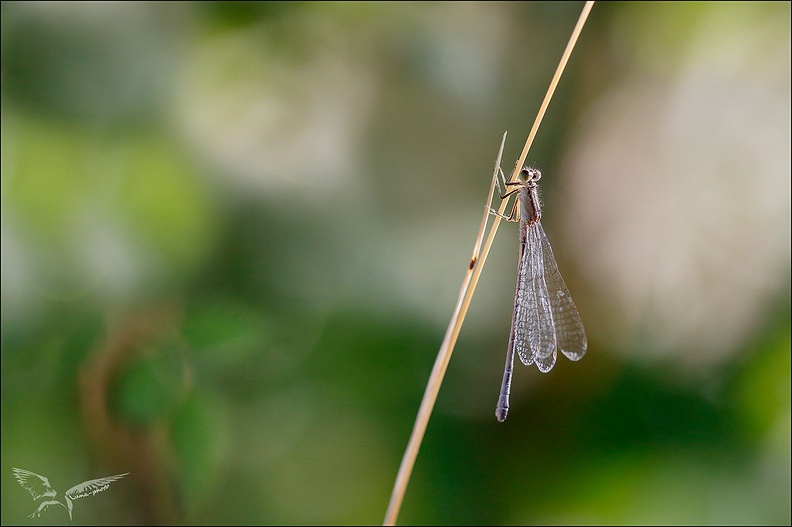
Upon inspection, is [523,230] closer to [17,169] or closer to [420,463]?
[420,463]

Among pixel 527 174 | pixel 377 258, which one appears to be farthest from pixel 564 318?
pixel 377 258

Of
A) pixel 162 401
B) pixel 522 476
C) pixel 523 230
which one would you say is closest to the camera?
pixel 523 230

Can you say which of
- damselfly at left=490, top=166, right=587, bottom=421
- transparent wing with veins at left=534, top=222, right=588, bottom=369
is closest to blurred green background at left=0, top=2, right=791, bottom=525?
damselfly at left=490, top=166, right=587, bottom=421

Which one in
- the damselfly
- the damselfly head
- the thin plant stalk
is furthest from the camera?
the damselfly head

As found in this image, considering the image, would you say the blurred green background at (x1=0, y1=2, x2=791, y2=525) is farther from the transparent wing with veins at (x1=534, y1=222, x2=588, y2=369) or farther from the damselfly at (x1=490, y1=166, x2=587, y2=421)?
the transparent wing with veins at (x1=534, y1=222, x2=588, y2=369)

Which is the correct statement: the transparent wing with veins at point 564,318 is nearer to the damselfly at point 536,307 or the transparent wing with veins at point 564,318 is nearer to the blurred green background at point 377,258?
the damselfly at point 536,307

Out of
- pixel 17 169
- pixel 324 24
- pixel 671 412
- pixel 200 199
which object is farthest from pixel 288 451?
pixel 324 24

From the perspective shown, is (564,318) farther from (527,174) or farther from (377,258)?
(377,258)
